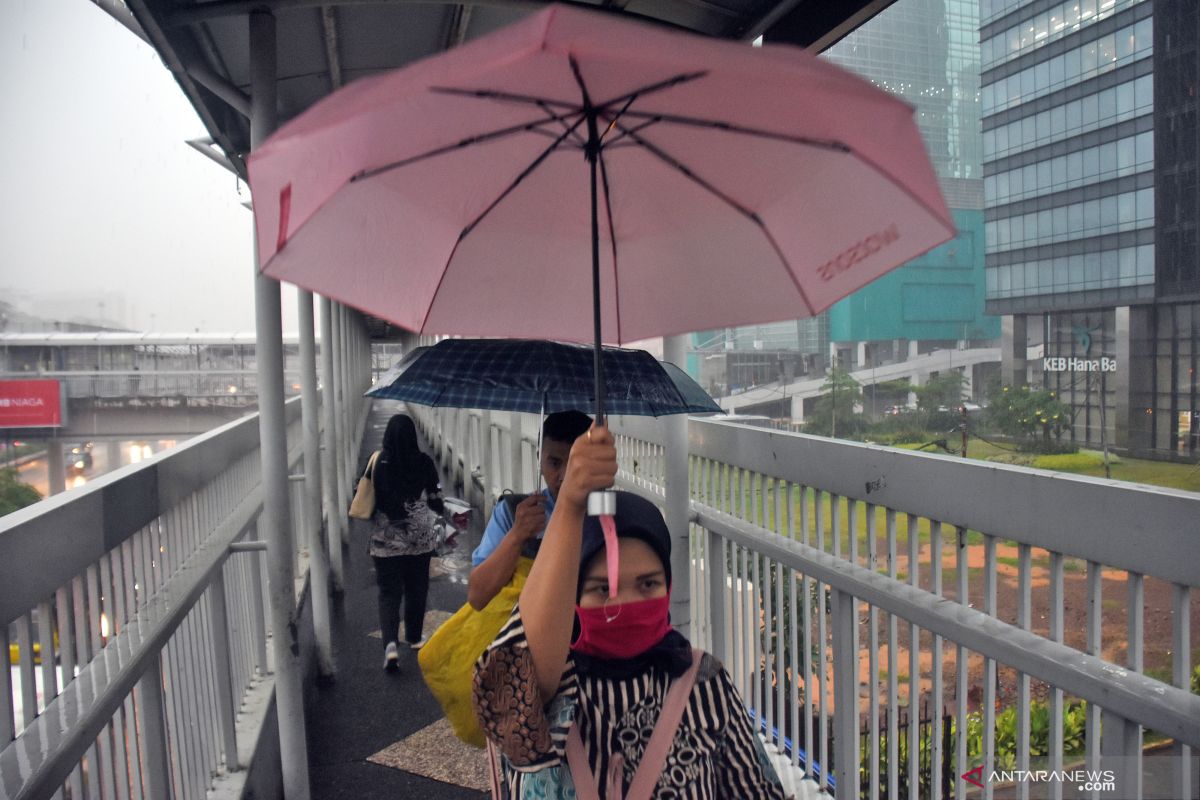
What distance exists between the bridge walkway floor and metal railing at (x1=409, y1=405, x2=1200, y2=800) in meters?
1.36

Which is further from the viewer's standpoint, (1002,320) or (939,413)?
(939,413)

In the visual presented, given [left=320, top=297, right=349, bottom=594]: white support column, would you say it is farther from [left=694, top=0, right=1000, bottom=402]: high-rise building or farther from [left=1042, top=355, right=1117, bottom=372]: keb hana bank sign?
[left=1042, top=355, right=1117, bottom=372]: keb hana bank sign

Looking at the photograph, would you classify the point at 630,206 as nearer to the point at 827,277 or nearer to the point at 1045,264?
the point at 827,277

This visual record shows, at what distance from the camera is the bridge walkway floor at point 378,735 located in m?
3.41

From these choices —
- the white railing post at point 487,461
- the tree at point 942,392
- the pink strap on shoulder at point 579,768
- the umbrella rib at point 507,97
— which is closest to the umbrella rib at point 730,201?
the umbrella rib at point 507,97

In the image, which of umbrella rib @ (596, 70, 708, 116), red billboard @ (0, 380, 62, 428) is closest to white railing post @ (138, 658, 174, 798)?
red billboard @ (0, 380, 62, 428)

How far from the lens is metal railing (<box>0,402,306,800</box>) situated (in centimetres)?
142

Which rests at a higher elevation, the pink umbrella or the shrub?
the pink umbrella

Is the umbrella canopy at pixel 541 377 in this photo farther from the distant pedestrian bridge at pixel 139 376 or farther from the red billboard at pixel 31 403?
the red billboard at pixel 31 403

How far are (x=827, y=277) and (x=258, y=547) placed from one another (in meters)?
2.33

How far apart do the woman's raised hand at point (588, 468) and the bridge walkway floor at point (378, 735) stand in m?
2.51

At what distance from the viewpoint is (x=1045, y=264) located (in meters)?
1.71

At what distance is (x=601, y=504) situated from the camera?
1.36 metres

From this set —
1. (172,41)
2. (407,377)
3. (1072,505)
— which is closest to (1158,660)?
(1072,505)
